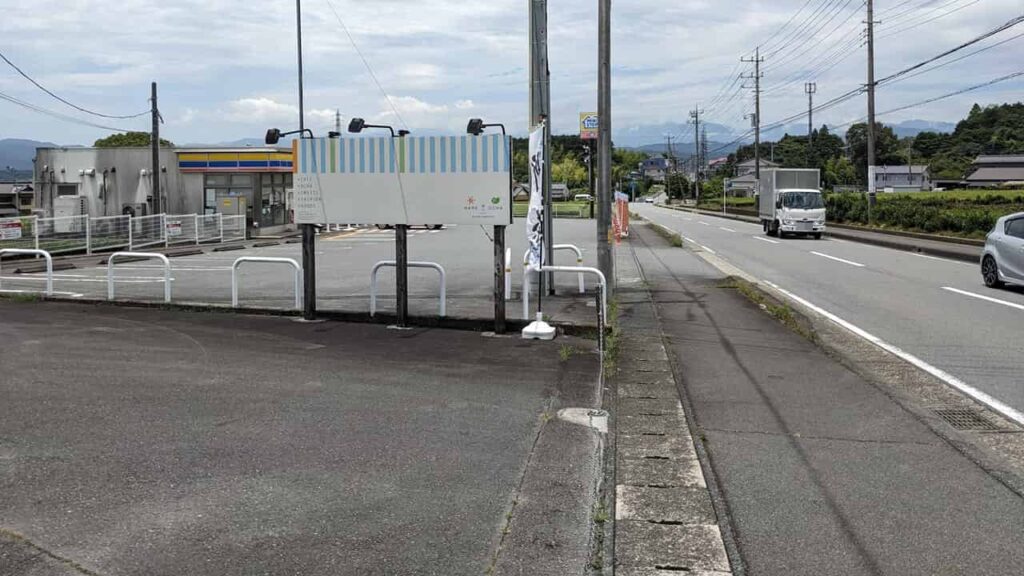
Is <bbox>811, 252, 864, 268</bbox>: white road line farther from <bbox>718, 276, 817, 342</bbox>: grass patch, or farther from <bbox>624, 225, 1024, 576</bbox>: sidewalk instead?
<bbox>624, 225, 1024, 576</bbox>: sidewalk

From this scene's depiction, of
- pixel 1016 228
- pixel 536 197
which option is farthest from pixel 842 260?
pixel 536 197

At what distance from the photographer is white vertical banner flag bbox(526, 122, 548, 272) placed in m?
12.1

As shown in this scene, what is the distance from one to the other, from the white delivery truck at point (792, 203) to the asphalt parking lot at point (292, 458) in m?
27.9

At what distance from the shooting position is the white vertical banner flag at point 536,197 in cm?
1211

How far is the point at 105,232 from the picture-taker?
27.7 m

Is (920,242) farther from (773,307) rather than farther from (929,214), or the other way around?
(773,307)

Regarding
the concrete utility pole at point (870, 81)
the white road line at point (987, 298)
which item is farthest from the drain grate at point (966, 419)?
the concrete utility pole at point (870, 81)

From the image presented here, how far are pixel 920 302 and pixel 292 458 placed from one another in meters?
11.6

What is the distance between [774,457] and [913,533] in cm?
134

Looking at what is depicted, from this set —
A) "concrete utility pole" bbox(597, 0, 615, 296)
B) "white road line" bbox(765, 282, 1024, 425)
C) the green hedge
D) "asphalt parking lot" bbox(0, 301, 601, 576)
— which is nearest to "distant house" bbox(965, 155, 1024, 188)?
the green hedge

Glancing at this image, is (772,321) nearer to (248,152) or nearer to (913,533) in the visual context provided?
(913,533)

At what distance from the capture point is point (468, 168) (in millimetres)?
10539

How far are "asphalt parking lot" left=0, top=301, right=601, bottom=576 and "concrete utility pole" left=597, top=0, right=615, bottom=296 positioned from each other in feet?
12.6

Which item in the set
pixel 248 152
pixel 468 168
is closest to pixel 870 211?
pixel 248 152
